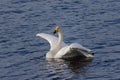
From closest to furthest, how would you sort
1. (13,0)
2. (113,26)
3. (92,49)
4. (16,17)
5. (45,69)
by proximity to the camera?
(45,69), (92,49), (113,26), (16,17), (13,0)

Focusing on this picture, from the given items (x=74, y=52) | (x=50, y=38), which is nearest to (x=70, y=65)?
(x=74, y=52)

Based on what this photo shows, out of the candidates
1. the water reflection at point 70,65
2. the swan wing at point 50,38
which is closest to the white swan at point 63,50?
the swan wing at point 50,38

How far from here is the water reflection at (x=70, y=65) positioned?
29.0 metres

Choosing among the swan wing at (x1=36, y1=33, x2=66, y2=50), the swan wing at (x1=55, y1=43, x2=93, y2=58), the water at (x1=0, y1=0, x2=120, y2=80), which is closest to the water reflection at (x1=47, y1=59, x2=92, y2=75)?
the water at (x1=0, y1=0, x2=120, y2=80)

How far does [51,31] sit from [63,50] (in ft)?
16.3

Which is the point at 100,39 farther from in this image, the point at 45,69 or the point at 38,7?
the point at 38,7

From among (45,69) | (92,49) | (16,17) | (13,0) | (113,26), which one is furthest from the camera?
(13,0)

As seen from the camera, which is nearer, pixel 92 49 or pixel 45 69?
pixel 45 69

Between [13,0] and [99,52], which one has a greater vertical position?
[13,0]

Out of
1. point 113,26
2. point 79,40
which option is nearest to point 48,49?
point 79,40

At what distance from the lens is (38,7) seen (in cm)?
4072

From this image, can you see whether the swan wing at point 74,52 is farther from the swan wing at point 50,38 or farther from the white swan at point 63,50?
the swan wing at point 50,38

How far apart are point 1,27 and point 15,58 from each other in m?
6.03

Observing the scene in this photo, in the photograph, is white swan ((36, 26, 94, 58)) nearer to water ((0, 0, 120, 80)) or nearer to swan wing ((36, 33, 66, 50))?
swan wing ((36, 33, 66, 50))
